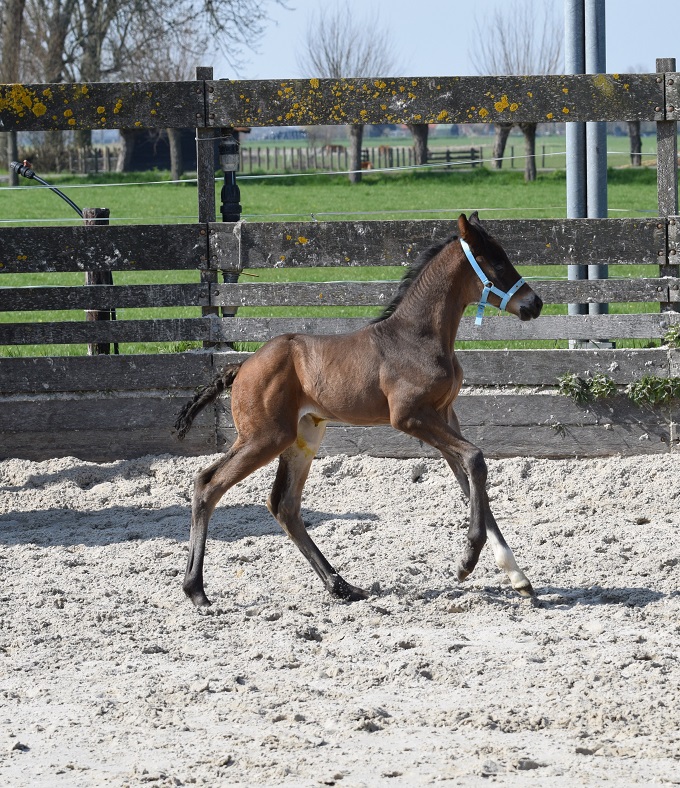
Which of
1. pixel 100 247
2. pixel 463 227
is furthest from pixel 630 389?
pixel 100 247

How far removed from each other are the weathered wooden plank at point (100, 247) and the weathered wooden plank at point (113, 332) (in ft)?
1.29

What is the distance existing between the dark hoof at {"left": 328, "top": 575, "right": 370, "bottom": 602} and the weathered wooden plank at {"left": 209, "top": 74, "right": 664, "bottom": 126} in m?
3.35

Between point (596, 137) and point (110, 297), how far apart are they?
379 cm

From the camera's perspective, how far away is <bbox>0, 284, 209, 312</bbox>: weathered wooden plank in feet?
25.8

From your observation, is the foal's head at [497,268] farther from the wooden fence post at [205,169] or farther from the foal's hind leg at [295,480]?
the wooden fence post at [205,169]

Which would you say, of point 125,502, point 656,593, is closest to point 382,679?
point 656,593

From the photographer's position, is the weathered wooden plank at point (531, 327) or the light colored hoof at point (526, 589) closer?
the light colored hoof at point (526, 589)

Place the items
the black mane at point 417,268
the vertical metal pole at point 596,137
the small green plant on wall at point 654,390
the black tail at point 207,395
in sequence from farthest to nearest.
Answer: the vertical metal pole at point 596,137 < the small green plant on wall at point 654,390 < the black tail at point 207,395 < the black mane at point 417,268

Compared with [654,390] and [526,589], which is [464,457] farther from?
[654,390]

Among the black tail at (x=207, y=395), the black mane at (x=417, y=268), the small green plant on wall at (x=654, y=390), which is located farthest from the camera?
the small green plant on wall at (x=654, y=390)

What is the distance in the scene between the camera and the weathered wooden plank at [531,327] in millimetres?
7664

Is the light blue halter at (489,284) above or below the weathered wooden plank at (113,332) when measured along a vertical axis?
above

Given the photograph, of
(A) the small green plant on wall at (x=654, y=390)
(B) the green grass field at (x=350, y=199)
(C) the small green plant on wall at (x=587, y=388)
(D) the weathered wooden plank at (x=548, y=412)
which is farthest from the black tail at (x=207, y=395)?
(B) the green grass field at (x=350, y=199)

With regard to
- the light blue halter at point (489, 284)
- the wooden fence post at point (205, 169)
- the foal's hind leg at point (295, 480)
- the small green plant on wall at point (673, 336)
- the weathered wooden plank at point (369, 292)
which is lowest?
the foal's hind leg at point (295, 480)
